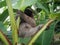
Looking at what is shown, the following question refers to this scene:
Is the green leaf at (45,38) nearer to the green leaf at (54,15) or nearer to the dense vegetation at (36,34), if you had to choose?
the dense vegetation at (36,34)

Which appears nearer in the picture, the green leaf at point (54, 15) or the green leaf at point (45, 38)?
the green leaf at point (54, 15)

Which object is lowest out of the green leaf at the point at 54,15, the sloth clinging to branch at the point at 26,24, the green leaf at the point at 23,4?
the sloth clinging to branch at the point at 26,24

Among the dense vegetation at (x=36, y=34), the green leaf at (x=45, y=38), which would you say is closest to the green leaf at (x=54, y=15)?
the dense vegetation at (x=36, y=34)

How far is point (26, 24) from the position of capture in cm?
64

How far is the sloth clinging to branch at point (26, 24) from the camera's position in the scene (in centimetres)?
60

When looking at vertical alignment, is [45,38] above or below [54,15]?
below

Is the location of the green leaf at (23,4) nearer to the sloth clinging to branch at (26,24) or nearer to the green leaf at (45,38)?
the sloth clinging to branch at (26,24)

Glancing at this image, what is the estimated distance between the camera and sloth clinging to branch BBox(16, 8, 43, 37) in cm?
60

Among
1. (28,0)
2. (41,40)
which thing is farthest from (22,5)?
(41,40)

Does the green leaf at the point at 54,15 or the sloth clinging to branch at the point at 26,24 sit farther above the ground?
the green leaf at the point at 54,15

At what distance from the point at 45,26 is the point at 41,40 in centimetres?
16

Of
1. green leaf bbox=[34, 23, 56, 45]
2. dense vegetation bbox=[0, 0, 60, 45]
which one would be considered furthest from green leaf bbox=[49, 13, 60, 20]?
green leaf bbox=[34, 23, 56, 45]

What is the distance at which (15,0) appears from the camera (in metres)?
0.60

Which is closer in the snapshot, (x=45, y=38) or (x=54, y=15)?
(x=54, y=15)
